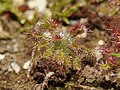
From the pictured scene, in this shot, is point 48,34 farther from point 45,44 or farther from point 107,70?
point 107,70

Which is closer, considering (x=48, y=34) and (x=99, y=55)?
(x=48, y=34)

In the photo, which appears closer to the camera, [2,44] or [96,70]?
[96,70]

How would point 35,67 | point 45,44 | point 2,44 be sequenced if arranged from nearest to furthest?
point 45,44 → point 35,67 → point 2,44

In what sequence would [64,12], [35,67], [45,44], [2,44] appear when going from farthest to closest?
1. [64,12]
2. [2,44]
3. [35,67]
4. [45,44]

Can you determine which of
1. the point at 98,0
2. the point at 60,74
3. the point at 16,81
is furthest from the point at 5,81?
the point at 98,0

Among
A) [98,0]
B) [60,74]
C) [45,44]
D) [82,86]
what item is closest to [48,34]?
[45,44]

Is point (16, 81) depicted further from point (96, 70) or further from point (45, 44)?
point (96, 70)

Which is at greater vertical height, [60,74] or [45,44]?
[45,44]

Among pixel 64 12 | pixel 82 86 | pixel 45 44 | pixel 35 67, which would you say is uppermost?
pixel 64 12

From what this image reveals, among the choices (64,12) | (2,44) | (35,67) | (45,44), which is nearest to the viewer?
(45,44)
